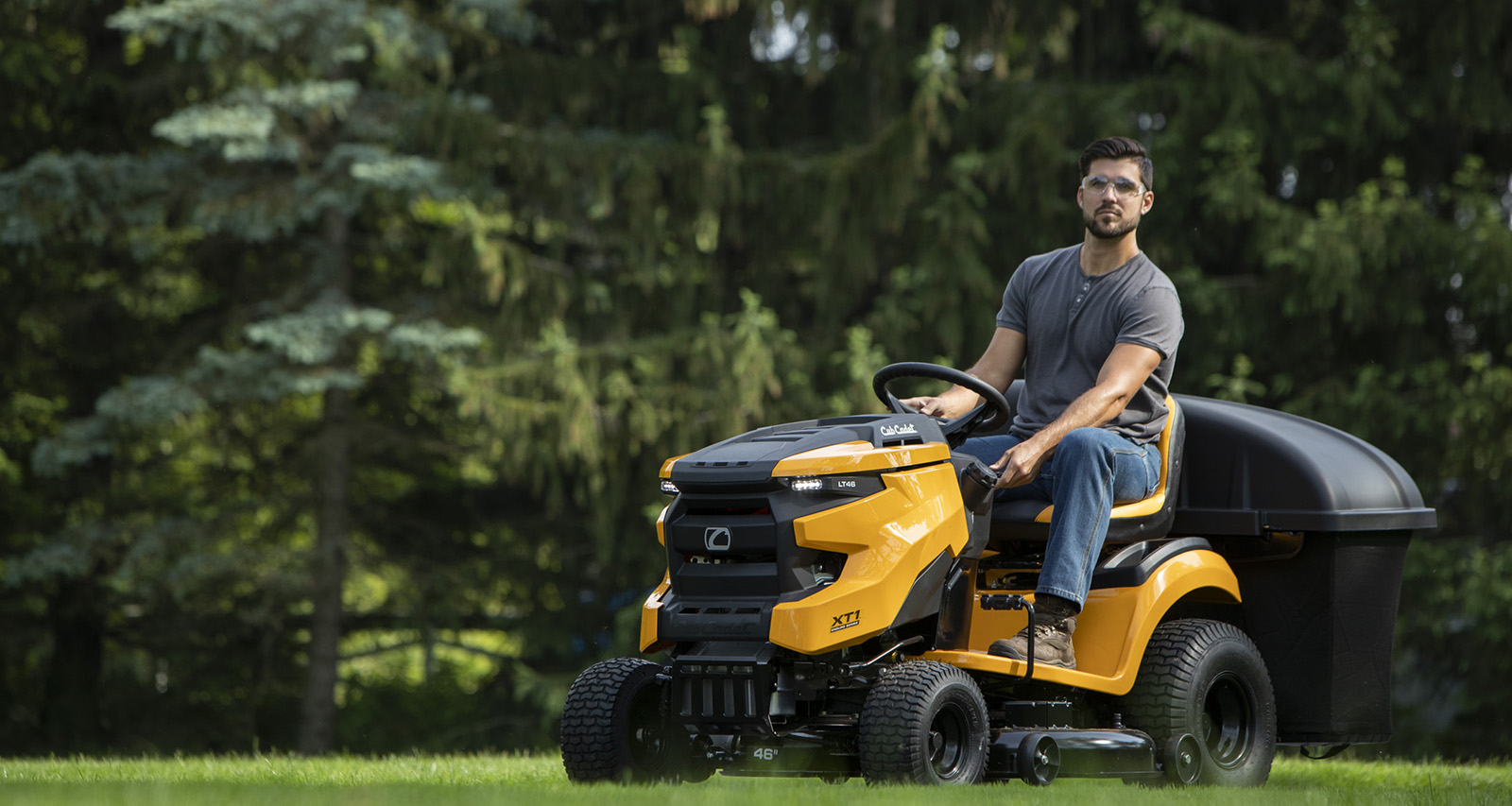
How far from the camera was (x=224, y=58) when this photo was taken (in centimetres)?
1290

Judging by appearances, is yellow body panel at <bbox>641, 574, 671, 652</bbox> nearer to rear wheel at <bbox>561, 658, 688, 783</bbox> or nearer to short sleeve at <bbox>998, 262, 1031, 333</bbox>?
rear wheel at <bbox>561, 658, 688, 783</bbox>

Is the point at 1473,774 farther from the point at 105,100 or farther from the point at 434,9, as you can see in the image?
the point at 105,100

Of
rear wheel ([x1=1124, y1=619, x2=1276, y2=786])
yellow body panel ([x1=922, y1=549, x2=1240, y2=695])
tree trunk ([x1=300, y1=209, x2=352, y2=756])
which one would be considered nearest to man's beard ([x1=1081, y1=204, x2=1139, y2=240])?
yellow body panel ([x1=922, y1=549, x2=1240, y2=695])

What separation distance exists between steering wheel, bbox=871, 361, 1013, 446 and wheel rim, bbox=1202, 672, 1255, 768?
3.99ft

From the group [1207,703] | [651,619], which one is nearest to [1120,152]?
[1207,703]

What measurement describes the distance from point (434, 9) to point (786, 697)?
12.6 m

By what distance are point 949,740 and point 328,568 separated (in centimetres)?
1026

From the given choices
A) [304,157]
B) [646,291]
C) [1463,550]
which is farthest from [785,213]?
[1463,550]

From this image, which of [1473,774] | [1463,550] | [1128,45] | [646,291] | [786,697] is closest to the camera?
[786,697]

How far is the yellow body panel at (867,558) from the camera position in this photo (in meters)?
4.25

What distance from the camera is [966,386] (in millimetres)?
4895

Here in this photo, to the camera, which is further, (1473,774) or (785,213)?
(785,213)

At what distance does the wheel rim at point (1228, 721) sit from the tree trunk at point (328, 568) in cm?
993

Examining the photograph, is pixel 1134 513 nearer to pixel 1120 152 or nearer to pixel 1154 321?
pixel 1154 321
